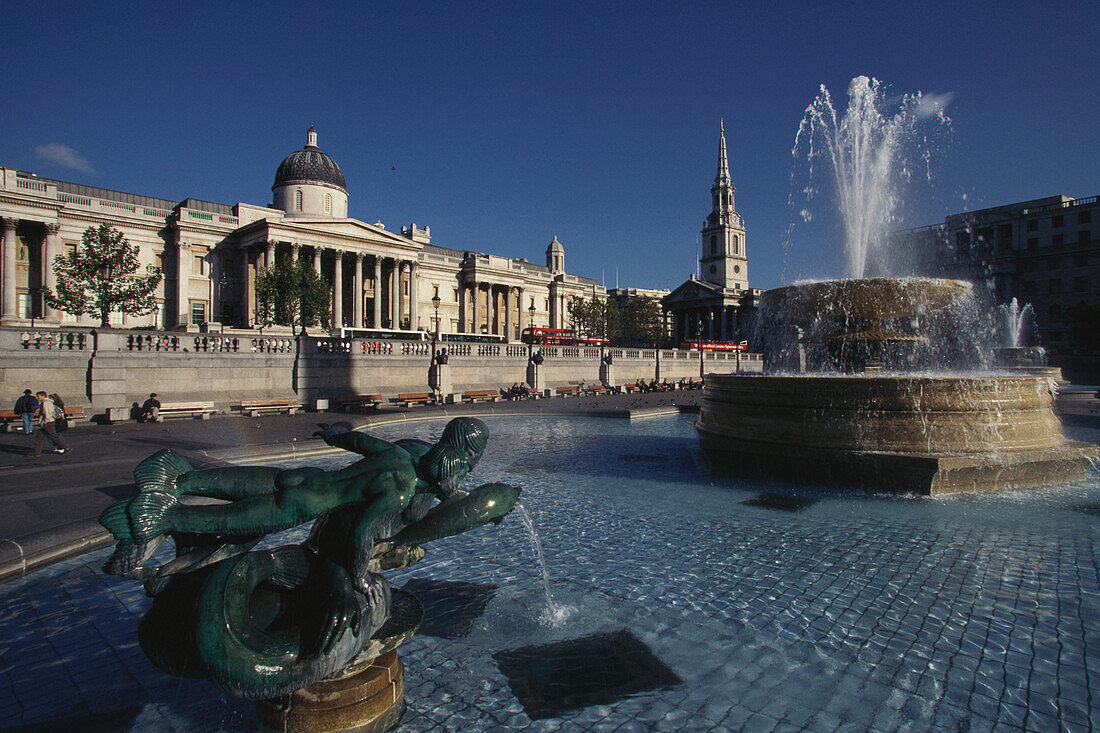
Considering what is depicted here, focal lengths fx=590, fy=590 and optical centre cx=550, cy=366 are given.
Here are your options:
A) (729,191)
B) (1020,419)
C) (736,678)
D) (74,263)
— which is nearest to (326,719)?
(736,678)

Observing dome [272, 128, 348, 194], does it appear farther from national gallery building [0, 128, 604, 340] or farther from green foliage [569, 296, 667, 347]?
green foliage [569, 296, 667, 347]

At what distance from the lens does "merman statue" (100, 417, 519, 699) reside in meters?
2.04

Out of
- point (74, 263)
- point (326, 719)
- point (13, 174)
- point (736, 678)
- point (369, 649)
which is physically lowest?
point (736, 678)

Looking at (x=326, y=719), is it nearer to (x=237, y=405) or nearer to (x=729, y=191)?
(x=237, y=405)

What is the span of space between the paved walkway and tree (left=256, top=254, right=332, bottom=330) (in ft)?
67.8

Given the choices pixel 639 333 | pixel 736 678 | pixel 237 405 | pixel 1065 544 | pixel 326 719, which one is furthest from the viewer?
pixel 639 333

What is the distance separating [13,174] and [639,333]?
61.0 m

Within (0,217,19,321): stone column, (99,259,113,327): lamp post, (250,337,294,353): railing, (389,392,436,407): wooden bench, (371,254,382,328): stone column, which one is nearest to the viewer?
(250,337,294,353): railing

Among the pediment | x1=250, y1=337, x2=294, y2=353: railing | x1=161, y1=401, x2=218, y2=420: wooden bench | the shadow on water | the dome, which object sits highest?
the dome

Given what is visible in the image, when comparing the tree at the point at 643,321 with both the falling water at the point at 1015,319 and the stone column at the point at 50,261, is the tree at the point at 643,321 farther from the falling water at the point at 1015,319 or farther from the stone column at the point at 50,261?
the stone column at the point at 50,261

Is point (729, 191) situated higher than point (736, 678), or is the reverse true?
point (729, 191)

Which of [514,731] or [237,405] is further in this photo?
[237,405]

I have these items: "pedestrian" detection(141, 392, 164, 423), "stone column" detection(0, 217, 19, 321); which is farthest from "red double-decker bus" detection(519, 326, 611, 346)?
"stone column" detection(0, 217, 19, 321)

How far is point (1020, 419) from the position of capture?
24.5 ft
